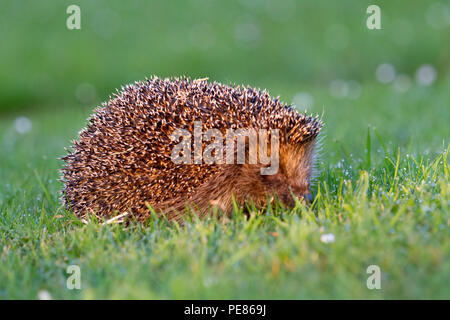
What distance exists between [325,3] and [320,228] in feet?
47.5

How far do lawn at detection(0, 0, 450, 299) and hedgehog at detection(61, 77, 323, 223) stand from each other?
0.87ft

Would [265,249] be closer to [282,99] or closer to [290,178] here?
[290,178]

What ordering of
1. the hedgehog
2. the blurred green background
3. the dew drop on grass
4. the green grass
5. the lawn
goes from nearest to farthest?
1. the green grass
2. the lawn
3. the hedgehog
4. the dew drop on grass
5. the blurred green background

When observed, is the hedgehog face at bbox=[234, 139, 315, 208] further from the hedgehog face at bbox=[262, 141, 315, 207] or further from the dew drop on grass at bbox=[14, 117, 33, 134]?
the dew drop on grass at bbox=[14, 117, 33, 134]

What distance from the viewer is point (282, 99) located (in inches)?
446

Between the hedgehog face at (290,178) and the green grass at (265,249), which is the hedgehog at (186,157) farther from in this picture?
the green grass at (265,249)

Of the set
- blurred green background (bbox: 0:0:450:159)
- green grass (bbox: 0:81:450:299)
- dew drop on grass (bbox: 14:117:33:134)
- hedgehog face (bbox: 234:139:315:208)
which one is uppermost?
blurred green background (bbox: 0:0:450:159)

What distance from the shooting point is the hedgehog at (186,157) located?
5625 mm

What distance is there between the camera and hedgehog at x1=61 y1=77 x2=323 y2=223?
5.62m

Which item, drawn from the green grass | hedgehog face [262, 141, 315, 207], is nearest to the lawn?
the green grass

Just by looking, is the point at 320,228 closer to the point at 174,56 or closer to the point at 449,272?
the point at 449,272

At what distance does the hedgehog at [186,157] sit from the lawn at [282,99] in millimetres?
264

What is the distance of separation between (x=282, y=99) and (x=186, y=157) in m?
6.07

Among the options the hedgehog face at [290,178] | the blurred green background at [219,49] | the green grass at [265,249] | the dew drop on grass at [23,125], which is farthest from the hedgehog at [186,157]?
the dew drop on grass at [23,125]
